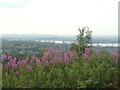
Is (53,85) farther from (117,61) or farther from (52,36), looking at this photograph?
(52,36)

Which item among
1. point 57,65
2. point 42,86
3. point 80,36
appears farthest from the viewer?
point 80,36

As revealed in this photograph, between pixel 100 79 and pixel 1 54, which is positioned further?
pixel 1 54

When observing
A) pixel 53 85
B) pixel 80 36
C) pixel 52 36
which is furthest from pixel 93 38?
pixel 53 85

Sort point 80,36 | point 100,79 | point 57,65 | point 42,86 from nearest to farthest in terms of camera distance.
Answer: point 42,86 < point 100,79 < point 57,65 < point 80,36

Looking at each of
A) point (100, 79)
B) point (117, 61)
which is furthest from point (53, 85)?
point (117, 61)

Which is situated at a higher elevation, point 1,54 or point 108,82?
point 1,54

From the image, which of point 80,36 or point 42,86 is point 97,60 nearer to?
point 42,86
